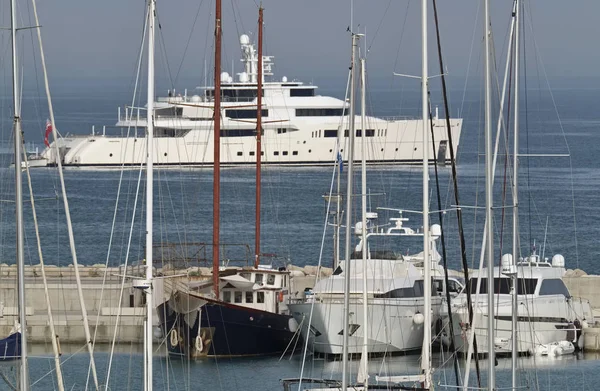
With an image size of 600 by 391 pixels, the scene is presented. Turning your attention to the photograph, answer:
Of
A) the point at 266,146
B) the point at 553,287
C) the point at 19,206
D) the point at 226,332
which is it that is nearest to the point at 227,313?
the point at 226,332

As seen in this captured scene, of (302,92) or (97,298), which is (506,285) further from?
(302,92)

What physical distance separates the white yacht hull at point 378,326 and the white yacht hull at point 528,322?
720 mm

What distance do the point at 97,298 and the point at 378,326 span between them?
6.01 meters

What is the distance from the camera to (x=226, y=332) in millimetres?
27484

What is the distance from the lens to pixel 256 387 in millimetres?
25516

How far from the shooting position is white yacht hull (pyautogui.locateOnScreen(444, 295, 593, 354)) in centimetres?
2638

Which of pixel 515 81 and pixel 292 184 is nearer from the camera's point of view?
pixel 515 81

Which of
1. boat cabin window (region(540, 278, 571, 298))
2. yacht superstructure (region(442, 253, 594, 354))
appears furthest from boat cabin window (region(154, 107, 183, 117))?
yacht superstructure (region(442, 253, 594, 354))

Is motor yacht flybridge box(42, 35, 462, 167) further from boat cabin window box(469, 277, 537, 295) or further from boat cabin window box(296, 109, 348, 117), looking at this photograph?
boat cabin window box(469, 277, 537, 295)

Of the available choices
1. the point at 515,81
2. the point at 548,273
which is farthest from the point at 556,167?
the point at 515,81

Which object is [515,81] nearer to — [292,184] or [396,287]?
[396,287]

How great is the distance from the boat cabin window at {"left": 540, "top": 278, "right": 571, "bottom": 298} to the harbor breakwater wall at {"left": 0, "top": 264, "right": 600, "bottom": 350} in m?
0.90

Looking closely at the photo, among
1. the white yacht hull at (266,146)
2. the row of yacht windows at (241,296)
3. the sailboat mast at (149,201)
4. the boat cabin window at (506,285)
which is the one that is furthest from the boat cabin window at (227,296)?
the white yacht hull at (266,146)

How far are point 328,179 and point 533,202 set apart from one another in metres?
19.8
